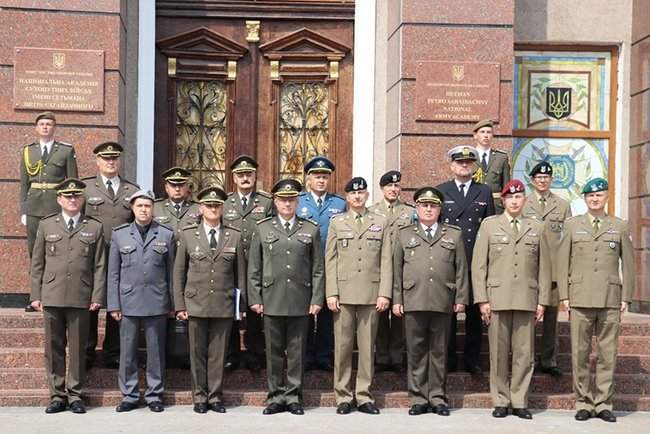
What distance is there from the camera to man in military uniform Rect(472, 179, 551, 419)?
7.68 meters

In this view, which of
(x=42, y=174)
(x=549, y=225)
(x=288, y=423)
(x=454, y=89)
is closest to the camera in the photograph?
(x=288, y=423)

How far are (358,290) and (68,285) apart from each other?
2.24 meters

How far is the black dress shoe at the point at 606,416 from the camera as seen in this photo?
24.8 feet

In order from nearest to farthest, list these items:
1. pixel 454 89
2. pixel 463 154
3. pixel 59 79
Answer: pixel 463 154 → pixel 59 79 → pixel 454 89

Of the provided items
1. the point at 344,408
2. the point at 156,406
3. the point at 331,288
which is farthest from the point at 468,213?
the point at 156,406

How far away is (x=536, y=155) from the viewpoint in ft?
36.3

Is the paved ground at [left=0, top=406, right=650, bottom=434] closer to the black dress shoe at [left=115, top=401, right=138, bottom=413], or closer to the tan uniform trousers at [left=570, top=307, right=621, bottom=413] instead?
the black dress shoe at [left=115, top=401, right=138, bottom=413]

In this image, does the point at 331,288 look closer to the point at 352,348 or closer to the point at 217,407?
the point at 352,348

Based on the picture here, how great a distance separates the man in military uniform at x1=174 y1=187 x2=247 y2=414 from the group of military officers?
0.04ft

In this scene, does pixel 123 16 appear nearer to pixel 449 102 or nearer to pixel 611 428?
pixel 449 102

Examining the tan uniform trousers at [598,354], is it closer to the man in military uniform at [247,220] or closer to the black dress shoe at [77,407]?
the man in military uniform at [247,220]

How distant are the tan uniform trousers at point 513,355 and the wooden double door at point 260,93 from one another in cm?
375

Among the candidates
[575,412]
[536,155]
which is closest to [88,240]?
[575,412]

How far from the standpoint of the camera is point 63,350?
25.1ft
